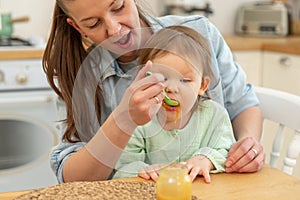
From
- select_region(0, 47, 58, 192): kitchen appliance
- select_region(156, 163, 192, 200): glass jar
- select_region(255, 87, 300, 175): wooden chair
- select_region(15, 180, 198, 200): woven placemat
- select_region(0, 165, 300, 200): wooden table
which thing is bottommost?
select_region(0, 47, 58, 192): kitchen appliance

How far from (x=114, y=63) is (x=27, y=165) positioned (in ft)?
5.09

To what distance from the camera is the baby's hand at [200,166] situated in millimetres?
1066

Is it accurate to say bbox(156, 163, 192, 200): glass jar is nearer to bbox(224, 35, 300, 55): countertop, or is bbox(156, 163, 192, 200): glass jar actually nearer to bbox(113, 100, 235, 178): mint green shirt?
bbox(113, 100, 235, 178): mint green shirt

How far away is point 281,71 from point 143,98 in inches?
73.7

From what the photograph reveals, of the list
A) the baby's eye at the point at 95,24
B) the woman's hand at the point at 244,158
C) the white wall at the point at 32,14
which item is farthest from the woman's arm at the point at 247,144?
the white wall at the point at 32,14

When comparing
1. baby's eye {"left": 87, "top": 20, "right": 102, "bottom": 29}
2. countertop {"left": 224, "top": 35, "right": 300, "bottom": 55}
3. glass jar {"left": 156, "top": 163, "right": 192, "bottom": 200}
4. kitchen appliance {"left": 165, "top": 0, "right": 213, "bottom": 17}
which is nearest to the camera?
glass jar {"left": 156, "top": 163, "right": 192, "bottom": 200}

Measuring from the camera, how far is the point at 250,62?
A: 2.78 metres

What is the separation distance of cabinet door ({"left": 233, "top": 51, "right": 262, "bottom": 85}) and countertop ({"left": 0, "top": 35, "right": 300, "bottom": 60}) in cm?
3

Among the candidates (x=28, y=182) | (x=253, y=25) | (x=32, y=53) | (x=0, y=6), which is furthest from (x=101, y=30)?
(x=253, y=25)

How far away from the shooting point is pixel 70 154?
1211 mm

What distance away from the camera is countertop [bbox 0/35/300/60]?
2359mm

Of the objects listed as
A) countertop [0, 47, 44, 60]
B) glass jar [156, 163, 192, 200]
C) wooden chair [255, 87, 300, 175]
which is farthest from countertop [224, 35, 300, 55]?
glass jar [156, 163, 192, 200]

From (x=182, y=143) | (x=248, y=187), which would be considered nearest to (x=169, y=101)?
(x=182, y=143)

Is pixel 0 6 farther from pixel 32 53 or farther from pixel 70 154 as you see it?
pixel 70 154
